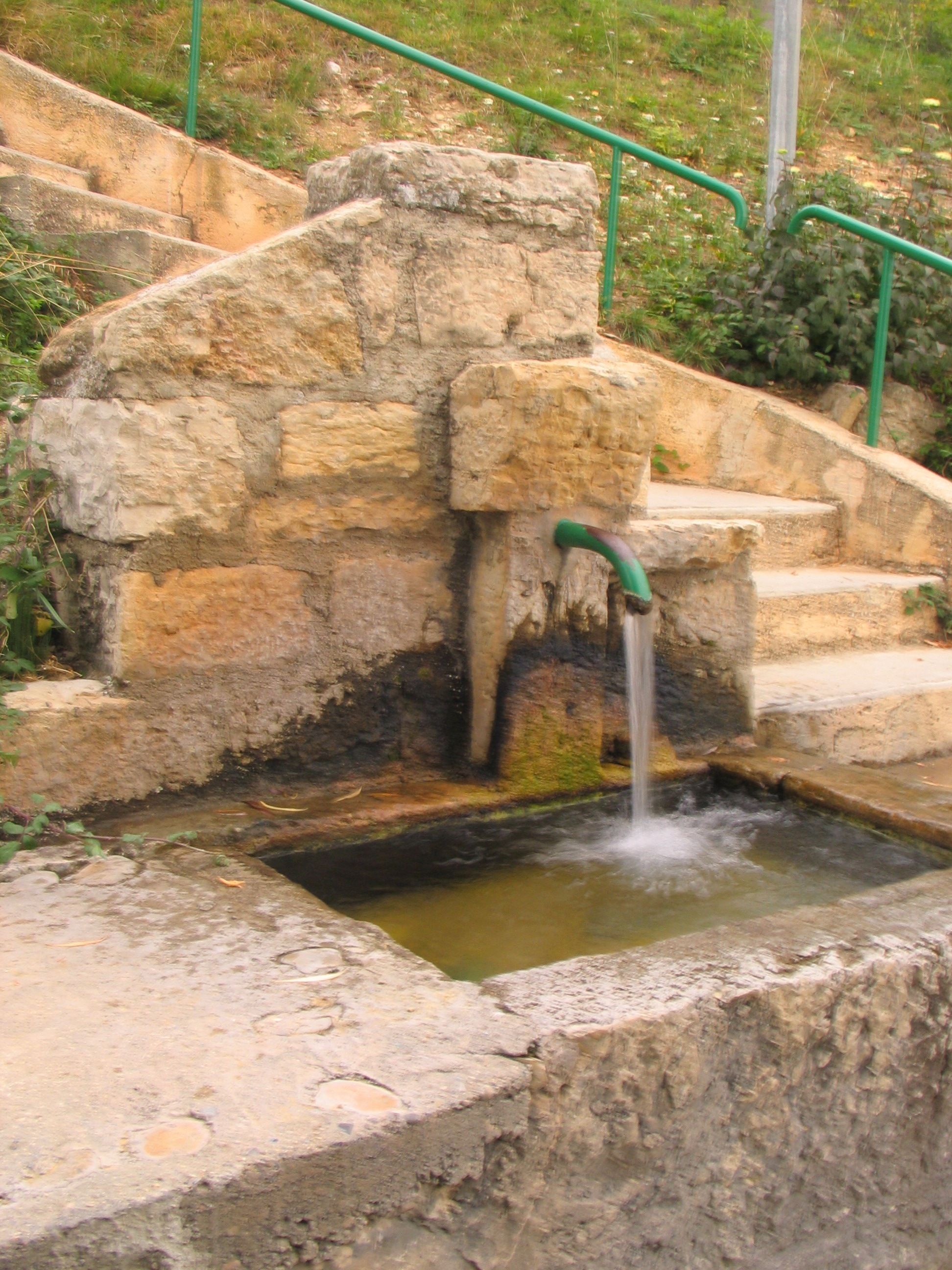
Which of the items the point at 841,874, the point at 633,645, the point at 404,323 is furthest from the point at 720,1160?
the point at 404,323

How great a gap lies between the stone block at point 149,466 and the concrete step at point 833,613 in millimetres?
1991

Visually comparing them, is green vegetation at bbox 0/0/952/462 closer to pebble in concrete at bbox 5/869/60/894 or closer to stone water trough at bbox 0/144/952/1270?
stone water trough at bbox 0/144/952/1270

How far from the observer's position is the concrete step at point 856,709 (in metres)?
3.07

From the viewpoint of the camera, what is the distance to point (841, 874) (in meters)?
2.33

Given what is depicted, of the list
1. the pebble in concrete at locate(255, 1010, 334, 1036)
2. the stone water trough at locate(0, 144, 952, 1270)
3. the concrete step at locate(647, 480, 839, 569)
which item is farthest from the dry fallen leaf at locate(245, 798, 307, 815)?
the concrete step at locate(647, 480, 839, 569)

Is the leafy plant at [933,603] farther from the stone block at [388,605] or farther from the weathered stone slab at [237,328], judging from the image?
the weathered stone slab at [237,328]

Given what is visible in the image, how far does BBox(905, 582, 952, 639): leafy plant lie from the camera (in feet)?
13.5

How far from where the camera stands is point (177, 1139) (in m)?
1.15

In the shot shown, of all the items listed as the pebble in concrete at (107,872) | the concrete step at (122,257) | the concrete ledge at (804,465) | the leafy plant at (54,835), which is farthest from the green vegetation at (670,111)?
the pebble in concrete at (107,872)

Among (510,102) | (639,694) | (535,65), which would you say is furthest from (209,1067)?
(535,65)

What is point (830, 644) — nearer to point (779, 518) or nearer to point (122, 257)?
point (779, 518)

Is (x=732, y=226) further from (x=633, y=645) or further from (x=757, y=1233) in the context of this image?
(x=757, y=1233)

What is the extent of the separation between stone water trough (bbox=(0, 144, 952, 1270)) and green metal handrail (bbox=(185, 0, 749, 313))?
2719 mm

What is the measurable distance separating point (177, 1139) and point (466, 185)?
206 centimetres
